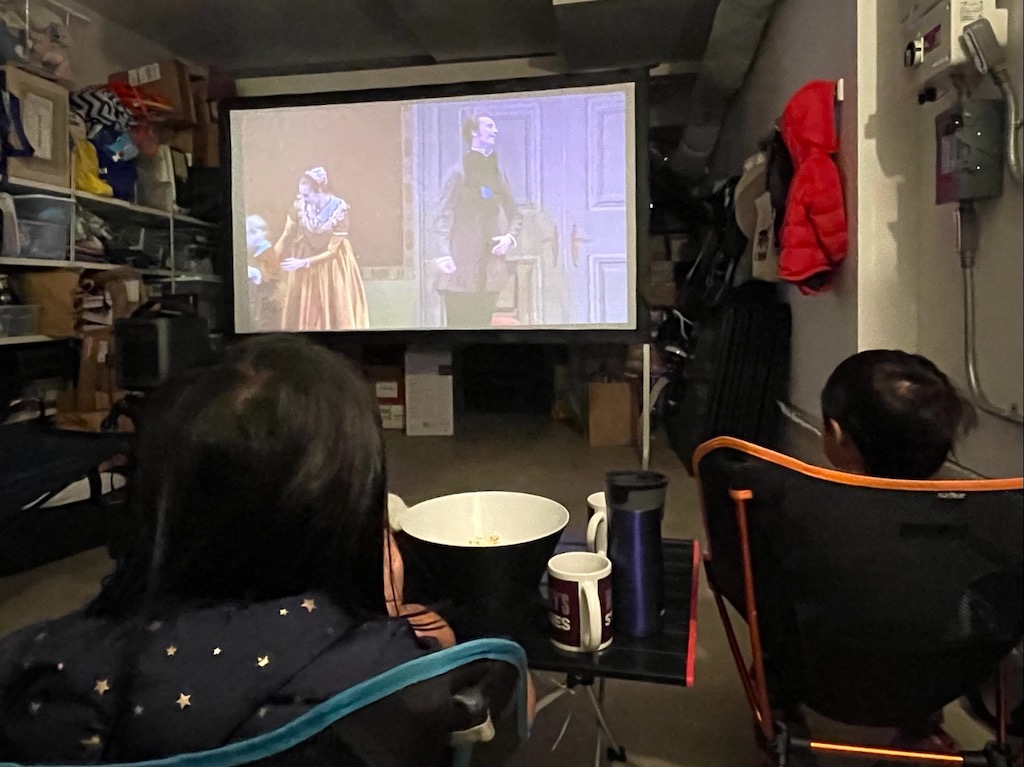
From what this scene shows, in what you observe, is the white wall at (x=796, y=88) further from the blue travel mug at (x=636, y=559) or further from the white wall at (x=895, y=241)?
the blue travel mug at (x=636, y=559)

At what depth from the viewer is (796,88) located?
9.70ft

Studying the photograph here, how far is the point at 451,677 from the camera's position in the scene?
56 centimetres

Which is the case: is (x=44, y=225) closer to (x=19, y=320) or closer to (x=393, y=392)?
(x=19, y=320)

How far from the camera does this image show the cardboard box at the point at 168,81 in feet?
12.4

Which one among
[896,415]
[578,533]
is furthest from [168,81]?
[896,415]

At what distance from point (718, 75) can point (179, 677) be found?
3.99 meters

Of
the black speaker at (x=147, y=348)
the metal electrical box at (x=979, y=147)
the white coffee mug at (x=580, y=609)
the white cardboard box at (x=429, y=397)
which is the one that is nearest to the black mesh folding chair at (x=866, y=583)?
the white coffee mug at (x=580, y=609)

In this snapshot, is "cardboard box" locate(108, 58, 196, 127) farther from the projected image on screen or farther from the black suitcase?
the black suitcase

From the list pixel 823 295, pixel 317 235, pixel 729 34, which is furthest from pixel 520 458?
pixel 729 34

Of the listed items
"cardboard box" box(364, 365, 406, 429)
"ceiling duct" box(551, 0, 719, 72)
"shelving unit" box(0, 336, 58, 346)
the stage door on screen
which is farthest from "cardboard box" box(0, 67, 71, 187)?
"ceiling duct" box(551, 0, 719, 72)

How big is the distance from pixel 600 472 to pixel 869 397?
2.21 m

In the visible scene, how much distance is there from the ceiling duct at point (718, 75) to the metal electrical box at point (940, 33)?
1503mm

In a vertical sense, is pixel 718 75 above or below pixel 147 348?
above

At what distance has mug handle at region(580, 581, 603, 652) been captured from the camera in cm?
83
